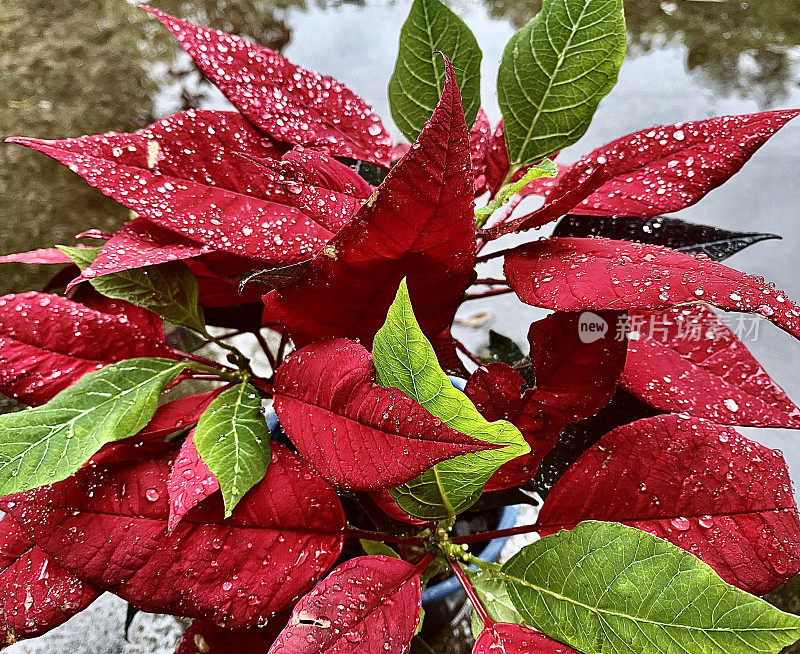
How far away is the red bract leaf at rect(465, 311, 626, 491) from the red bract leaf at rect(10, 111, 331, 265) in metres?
0.11

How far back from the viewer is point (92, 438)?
29 cm

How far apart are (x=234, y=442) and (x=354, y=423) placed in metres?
0.06

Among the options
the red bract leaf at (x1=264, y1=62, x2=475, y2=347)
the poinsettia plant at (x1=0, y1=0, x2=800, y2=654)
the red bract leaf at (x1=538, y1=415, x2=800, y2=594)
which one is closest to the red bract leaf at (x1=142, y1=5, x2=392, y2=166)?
the poinsettia plant at (x1=0, y1=0, x2=800, y2=654)

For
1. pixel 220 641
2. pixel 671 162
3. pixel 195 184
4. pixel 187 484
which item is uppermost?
pixel 671 162

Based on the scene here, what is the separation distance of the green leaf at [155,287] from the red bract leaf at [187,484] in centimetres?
9

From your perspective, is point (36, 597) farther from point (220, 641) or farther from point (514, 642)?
point (514, 642)

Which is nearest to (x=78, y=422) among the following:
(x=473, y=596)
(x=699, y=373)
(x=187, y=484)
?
(x=187, y=484)

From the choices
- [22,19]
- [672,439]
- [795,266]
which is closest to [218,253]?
[672,439]

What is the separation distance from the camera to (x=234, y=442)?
11.6 inches

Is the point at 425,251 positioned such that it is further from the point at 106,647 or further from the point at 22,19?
the point at 22,19

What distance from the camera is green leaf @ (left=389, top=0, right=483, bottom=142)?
366mm

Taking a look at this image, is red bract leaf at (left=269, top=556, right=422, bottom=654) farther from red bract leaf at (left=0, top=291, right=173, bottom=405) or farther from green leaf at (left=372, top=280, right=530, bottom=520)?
red bract leaf at (left=0, top=291, right=173, bottom=405)

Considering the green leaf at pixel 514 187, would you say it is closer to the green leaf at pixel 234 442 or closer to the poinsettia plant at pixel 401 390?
the poinsettia plant at pixel 401 390

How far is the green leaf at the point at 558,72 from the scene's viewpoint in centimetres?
34
